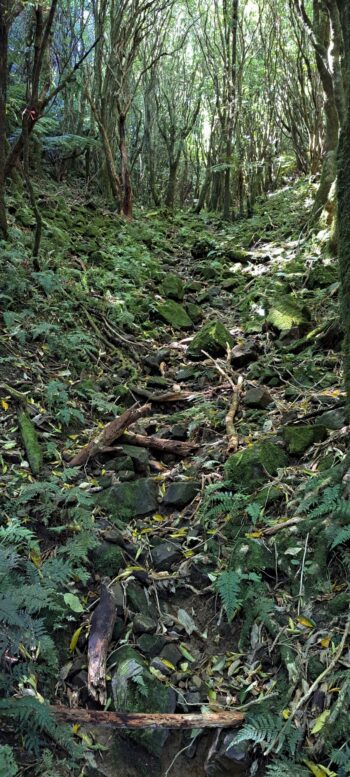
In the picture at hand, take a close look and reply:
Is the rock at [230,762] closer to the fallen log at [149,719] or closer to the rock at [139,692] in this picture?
the fallen log at [149,719]

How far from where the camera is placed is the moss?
12.7 ft

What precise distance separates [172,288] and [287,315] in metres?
2.40

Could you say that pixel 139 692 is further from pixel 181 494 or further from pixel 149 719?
pixel 181 494

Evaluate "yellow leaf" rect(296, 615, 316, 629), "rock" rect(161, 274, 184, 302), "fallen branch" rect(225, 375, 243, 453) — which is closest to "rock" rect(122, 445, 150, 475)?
"fallen branch" rect(225, 375, 243, 453)

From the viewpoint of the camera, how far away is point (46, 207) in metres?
9.21

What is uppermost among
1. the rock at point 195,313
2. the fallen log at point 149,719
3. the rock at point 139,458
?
the rock at point 195,313

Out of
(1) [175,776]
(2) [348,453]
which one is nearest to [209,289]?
(2) [348,453]

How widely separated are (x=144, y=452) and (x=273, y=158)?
14.2 m

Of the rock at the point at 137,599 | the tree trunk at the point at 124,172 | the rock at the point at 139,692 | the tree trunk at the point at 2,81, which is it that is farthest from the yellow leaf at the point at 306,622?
the tree trunk at the point at 124,172

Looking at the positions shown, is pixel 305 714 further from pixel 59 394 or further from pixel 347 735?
pixel 59 394

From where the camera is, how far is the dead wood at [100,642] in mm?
2521

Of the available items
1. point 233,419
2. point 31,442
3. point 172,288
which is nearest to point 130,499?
point 31,442

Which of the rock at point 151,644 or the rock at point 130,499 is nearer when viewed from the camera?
the rock at point 151,644

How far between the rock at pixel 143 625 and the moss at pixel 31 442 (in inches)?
54.9
